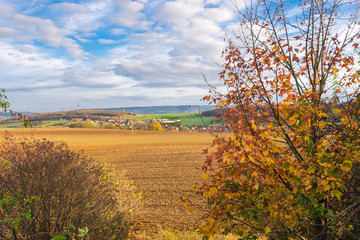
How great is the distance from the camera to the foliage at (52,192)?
5.27 metres

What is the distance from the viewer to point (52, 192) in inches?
216

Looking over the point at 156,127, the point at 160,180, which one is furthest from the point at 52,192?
the point at 156,127

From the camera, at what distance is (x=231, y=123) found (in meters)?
4.84

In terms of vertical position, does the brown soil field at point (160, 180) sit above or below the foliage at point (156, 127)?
below

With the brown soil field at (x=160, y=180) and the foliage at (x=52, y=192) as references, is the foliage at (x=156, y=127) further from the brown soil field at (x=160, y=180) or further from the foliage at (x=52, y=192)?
the foliage at (x=52, y=192)

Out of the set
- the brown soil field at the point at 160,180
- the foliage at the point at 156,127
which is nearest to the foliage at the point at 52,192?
the brown soil field at the point at 160,180

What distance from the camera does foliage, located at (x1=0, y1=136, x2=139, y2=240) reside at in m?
5.27

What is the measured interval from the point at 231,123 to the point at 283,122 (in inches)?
37.1

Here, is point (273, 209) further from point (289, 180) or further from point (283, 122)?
point (283, 122)

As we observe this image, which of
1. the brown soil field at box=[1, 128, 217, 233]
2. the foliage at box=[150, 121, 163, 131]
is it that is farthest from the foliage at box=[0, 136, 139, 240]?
the foliage at box=[150, 121, 163, 131]

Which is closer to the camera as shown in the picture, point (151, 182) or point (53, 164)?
point (53, 164)

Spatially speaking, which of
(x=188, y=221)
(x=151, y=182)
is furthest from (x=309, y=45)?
(x=151, y=182)

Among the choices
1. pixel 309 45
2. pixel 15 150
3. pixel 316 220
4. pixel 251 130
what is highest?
pixel 309 45

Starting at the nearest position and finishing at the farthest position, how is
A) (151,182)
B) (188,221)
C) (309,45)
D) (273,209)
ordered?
(273,209) → (309,45) → (188,221) → (151,182)
